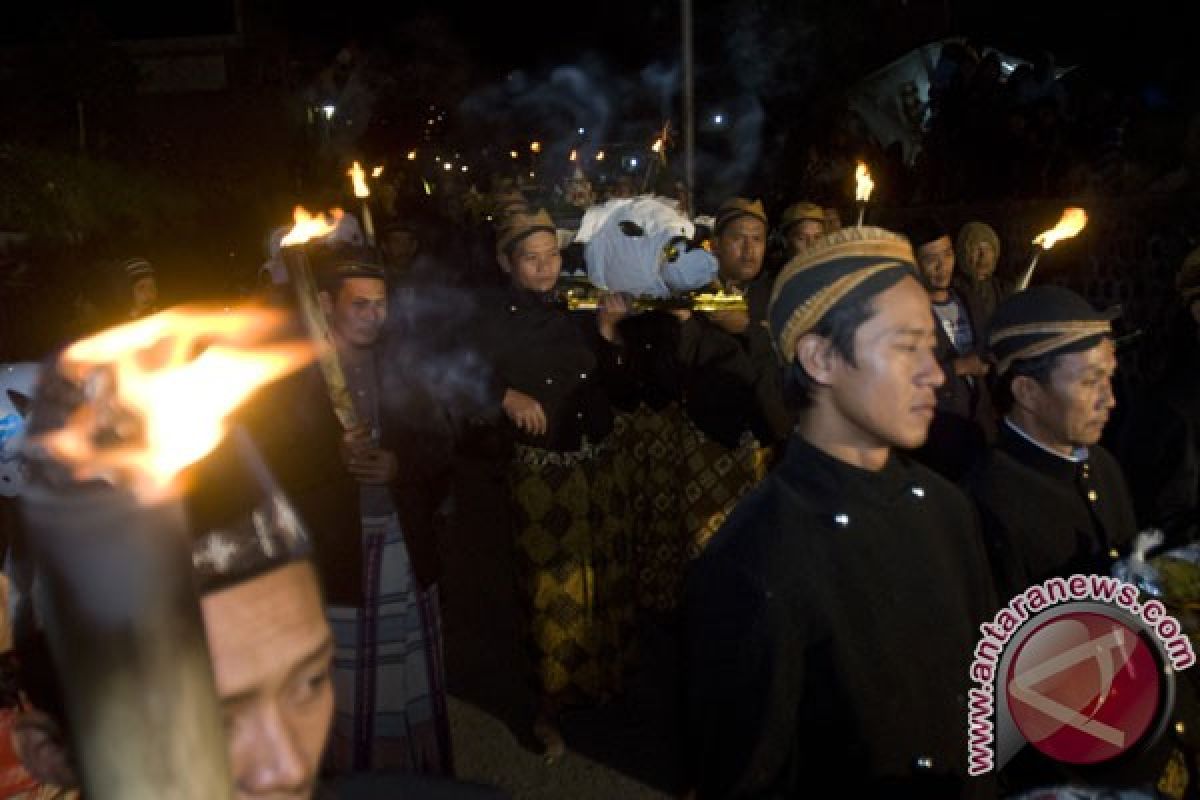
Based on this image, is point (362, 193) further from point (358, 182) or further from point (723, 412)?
point (723, 412)

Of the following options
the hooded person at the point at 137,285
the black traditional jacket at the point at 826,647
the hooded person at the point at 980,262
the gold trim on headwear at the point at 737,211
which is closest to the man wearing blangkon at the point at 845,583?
the black traditional jacket at the point at 826,647

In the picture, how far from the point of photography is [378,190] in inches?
363

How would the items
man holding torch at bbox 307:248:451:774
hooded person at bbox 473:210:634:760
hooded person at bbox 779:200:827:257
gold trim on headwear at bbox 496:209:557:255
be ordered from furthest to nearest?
hooded person at bbox 779:200:827:257 → gold trim on headwear at bbox 496:209:557:255 → hooded person at bbox 473:210:634:760 → man holding torch at bbox 307:248:451:774

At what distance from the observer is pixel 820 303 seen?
266cm

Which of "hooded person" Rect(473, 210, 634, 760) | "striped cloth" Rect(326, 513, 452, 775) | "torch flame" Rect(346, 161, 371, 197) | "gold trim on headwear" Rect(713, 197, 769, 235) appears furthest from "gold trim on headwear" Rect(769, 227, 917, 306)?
"gold trim on headwear" Rect(713, 197, 769, 235)

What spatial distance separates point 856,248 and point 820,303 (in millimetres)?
169

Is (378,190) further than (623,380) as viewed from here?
Yes

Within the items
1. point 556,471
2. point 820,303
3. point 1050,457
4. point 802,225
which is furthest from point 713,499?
point 820,303

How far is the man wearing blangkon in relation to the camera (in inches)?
92.0

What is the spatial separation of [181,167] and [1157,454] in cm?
1648

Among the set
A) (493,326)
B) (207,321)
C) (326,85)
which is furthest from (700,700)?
(326,85)

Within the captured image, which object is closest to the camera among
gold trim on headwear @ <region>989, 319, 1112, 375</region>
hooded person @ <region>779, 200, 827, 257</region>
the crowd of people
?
the crowd of people

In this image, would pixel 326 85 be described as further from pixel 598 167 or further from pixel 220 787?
pixel 598 167

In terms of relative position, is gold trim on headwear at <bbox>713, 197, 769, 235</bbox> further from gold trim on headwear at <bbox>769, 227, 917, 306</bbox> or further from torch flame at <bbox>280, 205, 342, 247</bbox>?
gold trim on headwear at <bbox>769, 227, 917, 306</bbox>
